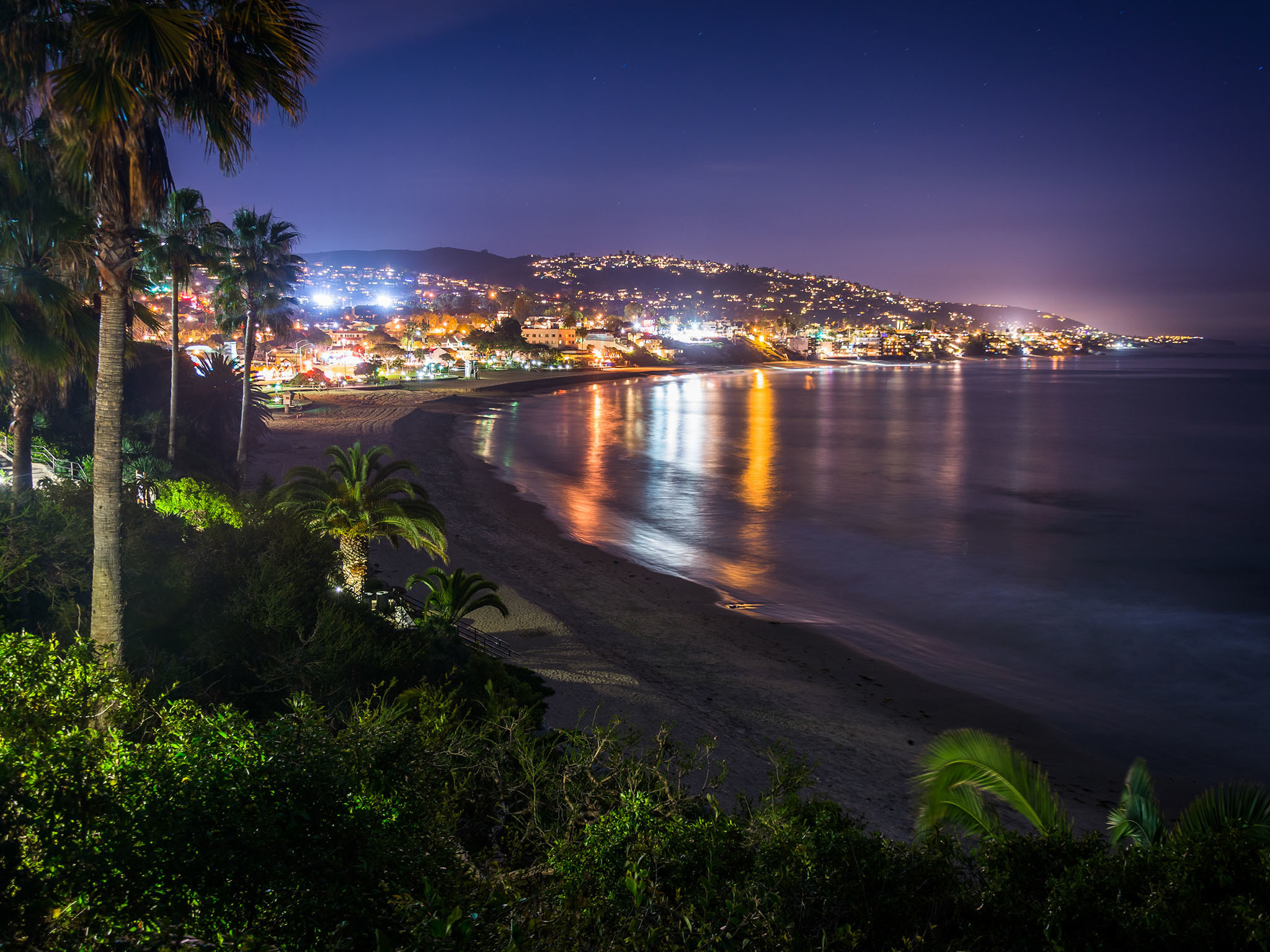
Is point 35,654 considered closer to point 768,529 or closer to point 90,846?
point 90,846

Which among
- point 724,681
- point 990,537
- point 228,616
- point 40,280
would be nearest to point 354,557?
point 228,616

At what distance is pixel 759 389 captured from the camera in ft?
311

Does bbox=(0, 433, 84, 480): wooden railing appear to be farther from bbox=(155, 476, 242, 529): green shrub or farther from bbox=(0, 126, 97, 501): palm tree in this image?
bbox=(0, 126, 97, 501): palm tree

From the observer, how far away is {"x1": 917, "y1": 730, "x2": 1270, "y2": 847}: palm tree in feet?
17.7

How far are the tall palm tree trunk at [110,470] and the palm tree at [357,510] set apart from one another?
653 cm

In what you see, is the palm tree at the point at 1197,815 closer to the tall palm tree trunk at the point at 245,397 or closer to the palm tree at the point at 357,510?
the palm tree at the point at 357,510

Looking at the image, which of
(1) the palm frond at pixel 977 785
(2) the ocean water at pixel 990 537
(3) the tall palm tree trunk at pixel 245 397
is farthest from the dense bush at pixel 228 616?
(3) the tall palm tree trunk at pixel 245 397

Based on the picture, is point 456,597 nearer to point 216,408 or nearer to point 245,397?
point 245,397

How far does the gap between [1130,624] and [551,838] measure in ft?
58.0

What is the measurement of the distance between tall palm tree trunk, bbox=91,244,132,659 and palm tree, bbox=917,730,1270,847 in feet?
23.6

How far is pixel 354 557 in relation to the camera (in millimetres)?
13891

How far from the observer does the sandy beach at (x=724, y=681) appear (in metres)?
9.77

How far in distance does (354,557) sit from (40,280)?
6.67 m

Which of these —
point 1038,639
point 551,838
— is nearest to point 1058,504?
point 1038,639
